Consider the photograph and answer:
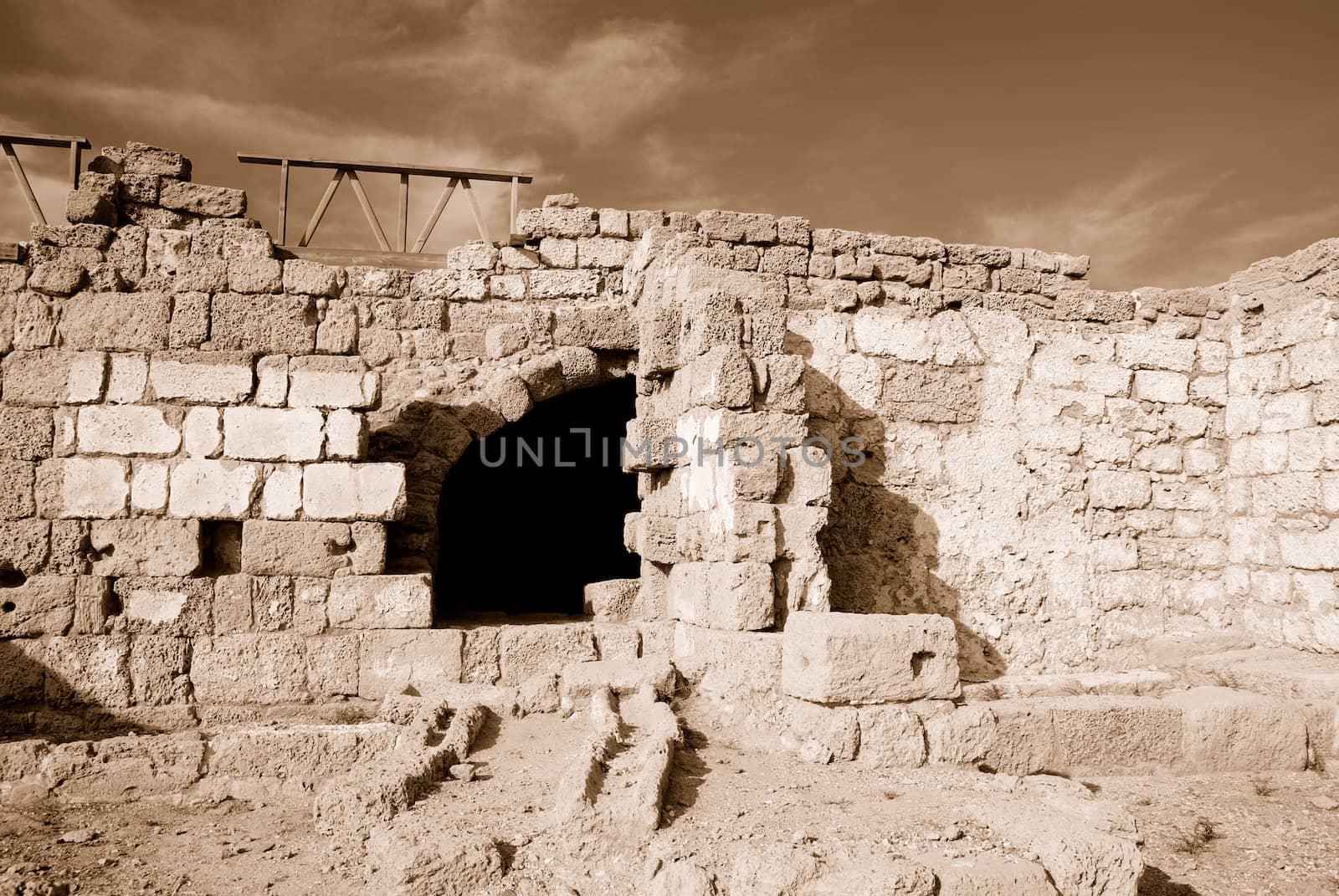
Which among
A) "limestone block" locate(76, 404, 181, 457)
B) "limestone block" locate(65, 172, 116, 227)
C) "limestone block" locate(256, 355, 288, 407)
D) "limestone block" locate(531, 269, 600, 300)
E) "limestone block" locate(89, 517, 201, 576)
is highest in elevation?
"limestone block" locate(65, 172, 116, 227)

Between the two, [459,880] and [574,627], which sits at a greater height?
[574,627]

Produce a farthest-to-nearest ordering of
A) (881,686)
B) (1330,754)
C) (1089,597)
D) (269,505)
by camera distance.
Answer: (1089,597) < (269,505) < (1330,754) < (881,686)

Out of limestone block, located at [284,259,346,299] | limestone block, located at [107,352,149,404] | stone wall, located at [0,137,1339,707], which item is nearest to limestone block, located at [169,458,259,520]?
stone wall, located at [0,137,1339,707]

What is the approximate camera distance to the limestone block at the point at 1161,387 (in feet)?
23.8

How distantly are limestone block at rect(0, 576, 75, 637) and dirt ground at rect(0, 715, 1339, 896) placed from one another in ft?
4.76

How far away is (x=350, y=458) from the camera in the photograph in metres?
5.80

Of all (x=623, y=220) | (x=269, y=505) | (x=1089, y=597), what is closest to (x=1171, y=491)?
(x=1089, y=597)

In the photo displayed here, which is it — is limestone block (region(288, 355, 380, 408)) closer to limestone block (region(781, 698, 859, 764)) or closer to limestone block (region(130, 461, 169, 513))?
limestone block (region(130, 461, 169, 513))

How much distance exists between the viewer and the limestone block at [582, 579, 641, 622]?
21.3 feet

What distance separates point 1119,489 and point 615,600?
376 cm

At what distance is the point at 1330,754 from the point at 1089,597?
1.87 metres

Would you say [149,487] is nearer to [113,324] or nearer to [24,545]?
[24,545]

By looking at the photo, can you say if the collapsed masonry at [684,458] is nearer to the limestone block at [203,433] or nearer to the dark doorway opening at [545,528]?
the limestone block at [203,433]

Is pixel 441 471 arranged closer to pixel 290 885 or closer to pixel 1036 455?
pixel 290 885
